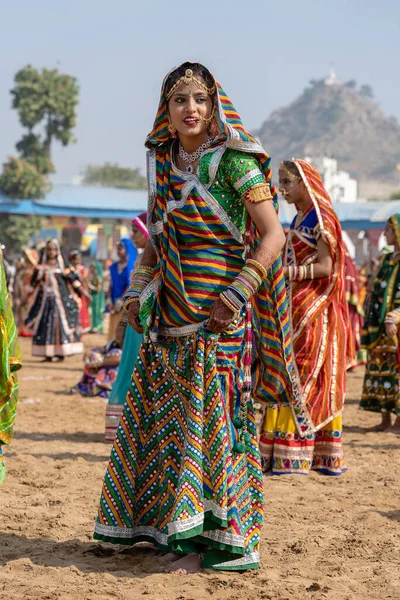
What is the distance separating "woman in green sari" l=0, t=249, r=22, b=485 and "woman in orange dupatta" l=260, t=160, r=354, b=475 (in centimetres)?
255

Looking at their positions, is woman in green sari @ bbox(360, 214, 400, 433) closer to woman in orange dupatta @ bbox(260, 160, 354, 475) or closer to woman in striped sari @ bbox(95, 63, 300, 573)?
woman in orange dupatta @ bbox(260, 160, 354, 475)

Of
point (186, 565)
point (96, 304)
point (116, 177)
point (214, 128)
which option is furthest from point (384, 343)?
point (116, 177)

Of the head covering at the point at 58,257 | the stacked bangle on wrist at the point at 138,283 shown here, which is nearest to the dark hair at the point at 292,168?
the stacked bangle on wrist at the point at 138,283

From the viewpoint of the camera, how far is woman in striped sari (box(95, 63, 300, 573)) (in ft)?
13.7

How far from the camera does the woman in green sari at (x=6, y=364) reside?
4586 millimetres

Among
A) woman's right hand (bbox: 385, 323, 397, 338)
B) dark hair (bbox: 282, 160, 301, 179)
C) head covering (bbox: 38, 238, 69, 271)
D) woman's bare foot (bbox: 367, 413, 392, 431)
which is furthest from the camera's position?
head covering (bbox: 38, 238, 69, 271)

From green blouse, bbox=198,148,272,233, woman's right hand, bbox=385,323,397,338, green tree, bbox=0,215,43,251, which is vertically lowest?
woman's right hand, bbox=385,323,397,338

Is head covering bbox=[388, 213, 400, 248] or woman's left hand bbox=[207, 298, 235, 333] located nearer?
woman's left hand bbox=[207, 298, 235, 333]

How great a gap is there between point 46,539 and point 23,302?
17.9 metres

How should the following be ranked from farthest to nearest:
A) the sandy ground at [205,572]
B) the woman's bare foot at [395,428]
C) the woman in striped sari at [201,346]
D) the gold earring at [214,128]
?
the woman's bare foot at [395,428] → the gold earring at [214,128] → the woman in striped sari at [201,346] → the sandy ground at [205,572]

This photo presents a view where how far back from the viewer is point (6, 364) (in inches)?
181

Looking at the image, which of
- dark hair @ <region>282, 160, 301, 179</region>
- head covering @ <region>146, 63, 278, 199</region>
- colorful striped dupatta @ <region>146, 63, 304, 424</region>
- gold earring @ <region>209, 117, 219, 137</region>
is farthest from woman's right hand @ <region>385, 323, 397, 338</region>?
gold earring @ <region>209, 117, 219, 137</region>

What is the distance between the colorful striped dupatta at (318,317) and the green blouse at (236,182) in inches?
101

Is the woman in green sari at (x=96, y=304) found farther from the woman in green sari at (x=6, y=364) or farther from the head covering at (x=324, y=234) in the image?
the woman in green sari at (x=6, y=364)
